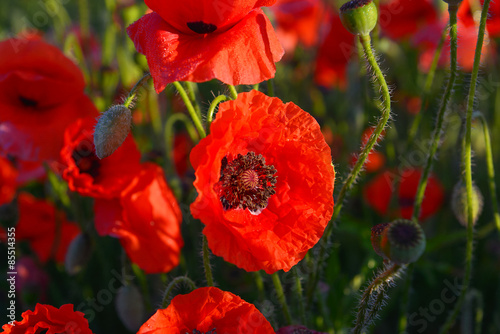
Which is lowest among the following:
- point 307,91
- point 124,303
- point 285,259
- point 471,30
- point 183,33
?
point 124,303

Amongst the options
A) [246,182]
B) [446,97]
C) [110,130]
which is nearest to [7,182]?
[110,130]

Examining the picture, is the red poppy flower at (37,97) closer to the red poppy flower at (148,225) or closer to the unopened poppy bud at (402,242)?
the red poppy flower at (148,225)

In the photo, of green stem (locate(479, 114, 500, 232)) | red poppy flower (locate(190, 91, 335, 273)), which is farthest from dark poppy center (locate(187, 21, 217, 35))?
green stem (locate(479, 114, 500, 232))

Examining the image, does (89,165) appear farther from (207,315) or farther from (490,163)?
(490,163)

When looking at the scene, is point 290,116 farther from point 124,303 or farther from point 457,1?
point 124,303

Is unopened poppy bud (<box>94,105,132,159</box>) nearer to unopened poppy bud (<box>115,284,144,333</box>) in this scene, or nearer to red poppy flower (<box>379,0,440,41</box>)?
unopened poppy bud (<box>115,284,144,333</box>)

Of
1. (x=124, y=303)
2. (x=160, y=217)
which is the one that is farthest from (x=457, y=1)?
(x=124, y=303)

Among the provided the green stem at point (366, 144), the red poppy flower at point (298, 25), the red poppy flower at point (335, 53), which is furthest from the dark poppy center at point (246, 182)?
the red poppy flower at point (298, 25)

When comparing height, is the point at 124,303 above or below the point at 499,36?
below
